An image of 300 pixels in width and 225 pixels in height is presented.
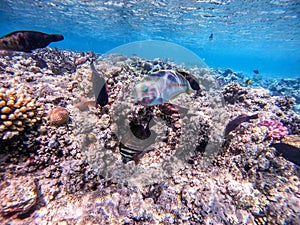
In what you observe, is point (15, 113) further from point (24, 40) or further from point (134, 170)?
point (134, 170)

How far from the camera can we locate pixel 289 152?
370 cm

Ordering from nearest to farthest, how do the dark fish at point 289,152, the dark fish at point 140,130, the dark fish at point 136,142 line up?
the dark fish at point 136,142, the dark fish at point 140,130, the dark fish at point 289,152

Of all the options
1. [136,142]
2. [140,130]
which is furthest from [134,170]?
[140,130]

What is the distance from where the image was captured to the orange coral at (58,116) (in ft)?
9.75

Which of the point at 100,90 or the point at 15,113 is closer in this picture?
the point at 15,113

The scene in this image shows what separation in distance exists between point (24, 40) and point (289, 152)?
633 cm

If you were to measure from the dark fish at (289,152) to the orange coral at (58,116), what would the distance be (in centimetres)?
503

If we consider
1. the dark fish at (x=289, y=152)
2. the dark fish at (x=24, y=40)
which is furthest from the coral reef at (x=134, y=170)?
the dark fish at (x=24, y=40)

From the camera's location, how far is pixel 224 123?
421 cm

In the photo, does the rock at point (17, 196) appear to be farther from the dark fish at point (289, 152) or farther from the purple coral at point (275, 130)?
the purple coral at point (275, 130)

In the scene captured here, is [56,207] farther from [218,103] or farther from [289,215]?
[218,103]

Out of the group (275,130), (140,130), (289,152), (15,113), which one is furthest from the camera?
(275,130)

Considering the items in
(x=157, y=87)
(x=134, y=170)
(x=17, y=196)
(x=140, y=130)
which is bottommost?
(x=17, y=196)

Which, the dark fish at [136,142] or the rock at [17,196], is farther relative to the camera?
the dark fish at [136,142]
